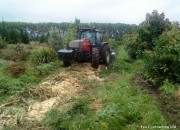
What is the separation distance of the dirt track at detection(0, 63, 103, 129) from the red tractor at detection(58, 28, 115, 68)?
5.14ft

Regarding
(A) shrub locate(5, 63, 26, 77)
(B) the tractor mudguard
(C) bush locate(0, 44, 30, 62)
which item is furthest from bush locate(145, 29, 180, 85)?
(C) bush locate(0, 44, 30, 62)

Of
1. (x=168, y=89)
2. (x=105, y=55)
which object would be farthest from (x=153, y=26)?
(x=168, y=89)

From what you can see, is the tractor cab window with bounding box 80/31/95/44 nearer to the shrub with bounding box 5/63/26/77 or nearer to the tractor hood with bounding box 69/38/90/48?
the tractor hood with bounding box 69/38/90/48

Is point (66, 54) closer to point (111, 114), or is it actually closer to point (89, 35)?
point (89, 35)

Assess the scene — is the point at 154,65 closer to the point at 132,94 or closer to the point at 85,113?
the point at 132,94

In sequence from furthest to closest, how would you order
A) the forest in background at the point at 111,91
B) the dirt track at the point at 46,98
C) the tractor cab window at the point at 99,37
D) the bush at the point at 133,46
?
the bush at the point at 133,46 < the tractor cab window at the point at 99,37 < the dirt track at the point at 46,98 < the forest in background at the point at 111,91

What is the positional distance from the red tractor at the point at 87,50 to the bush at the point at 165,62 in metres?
3.62

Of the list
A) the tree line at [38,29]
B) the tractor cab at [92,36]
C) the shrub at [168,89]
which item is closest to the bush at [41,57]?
the tractor cab at [92,36]

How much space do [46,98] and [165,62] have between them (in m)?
4.38

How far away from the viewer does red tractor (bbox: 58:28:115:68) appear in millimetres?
15844

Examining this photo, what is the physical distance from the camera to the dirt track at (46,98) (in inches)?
327

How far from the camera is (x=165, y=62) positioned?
12203 mm

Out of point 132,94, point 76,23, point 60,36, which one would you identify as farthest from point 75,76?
point 76,23

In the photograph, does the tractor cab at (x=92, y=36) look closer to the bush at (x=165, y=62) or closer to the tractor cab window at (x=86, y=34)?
the tractor cab window at (x=86, y=34)
